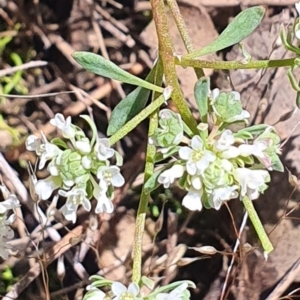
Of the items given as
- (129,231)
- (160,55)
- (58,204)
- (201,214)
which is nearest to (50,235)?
(58,204)

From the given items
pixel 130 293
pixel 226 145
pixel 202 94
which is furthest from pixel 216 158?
pixel 130 293

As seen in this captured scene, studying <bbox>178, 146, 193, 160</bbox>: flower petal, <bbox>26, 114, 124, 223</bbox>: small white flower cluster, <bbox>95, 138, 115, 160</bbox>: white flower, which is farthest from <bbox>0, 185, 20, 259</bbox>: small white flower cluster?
<bbox>178, 146, 193, 160</bbox>: flower petal

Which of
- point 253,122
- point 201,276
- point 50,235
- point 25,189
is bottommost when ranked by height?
point 201,276

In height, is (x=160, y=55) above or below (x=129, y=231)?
above

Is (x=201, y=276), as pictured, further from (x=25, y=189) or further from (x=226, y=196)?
(x=226, y=196)

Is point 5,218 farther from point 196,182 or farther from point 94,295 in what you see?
point 196,182

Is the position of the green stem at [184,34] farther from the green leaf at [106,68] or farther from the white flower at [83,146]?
the white flower at [83,146]

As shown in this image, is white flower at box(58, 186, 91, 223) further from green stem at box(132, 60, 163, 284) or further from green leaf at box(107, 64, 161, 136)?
green leaf at box(107, 64, 161, 136)
